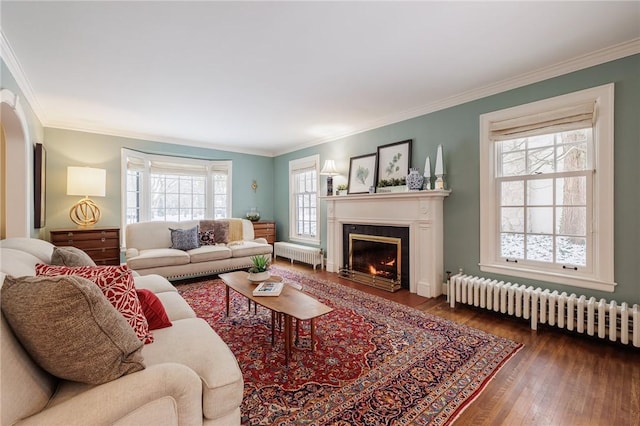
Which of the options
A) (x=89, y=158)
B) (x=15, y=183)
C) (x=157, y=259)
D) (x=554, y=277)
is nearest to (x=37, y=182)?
(x=15, y=183)

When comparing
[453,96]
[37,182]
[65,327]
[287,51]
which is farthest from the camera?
[37,182]

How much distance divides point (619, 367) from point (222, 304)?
11.5 feet

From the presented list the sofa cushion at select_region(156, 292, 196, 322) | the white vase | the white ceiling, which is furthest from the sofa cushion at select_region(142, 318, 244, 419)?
the white ceiling

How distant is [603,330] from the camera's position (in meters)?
2.31

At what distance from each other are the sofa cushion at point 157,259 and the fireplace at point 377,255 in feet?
8.04

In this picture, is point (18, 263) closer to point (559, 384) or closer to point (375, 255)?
point (559, 384)

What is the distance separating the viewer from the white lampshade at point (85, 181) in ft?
13.3

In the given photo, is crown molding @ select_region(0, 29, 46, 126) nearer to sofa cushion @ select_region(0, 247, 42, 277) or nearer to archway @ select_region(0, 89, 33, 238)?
archway @ select_region(0, 89, 33, 238)

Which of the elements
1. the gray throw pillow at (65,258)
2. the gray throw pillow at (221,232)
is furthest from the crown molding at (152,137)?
the gray throw pillow at (65,258)

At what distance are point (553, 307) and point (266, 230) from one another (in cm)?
486

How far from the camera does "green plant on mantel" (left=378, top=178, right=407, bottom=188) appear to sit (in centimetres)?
399

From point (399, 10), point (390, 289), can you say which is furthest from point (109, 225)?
point (399, 10)

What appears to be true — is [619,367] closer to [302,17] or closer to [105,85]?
[302,17]

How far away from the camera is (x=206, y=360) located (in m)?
1.30
